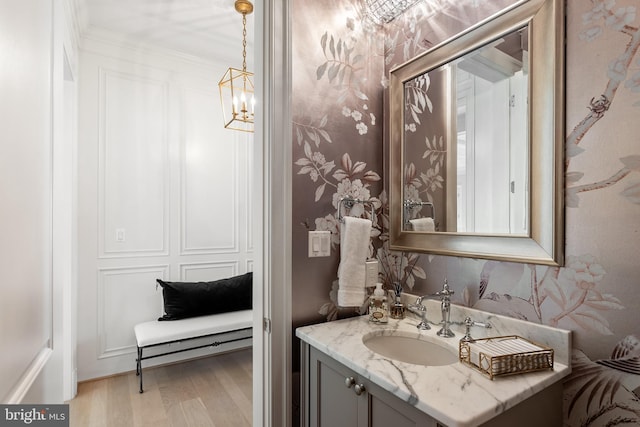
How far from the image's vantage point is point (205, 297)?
2.76 m

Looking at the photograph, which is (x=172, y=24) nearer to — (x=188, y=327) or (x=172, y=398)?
(x=188, y=327)

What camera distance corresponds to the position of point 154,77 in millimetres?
2793

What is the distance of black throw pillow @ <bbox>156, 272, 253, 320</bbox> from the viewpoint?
267 centimetres

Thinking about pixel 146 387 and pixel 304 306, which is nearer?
pixel 304 306

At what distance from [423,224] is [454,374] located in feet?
2.11

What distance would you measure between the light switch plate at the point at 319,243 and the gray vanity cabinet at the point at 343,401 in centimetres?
36

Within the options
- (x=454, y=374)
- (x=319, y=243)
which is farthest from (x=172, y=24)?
(x=454, y=374)

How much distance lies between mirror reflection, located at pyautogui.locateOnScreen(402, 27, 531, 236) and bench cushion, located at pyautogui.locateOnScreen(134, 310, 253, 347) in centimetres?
186

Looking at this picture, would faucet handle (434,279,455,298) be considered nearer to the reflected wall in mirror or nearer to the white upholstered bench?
the reflected wall in mirror

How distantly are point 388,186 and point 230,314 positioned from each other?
2010 millimetres

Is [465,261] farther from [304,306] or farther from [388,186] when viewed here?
[304,306]

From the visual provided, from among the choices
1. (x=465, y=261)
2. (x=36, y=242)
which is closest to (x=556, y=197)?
(x=465, y=261)

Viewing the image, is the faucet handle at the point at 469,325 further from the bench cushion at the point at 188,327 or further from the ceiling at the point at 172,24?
the ceiling at the point at 172,24

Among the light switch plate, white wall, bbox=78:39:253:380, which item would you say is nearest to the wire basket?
the light switch plate
